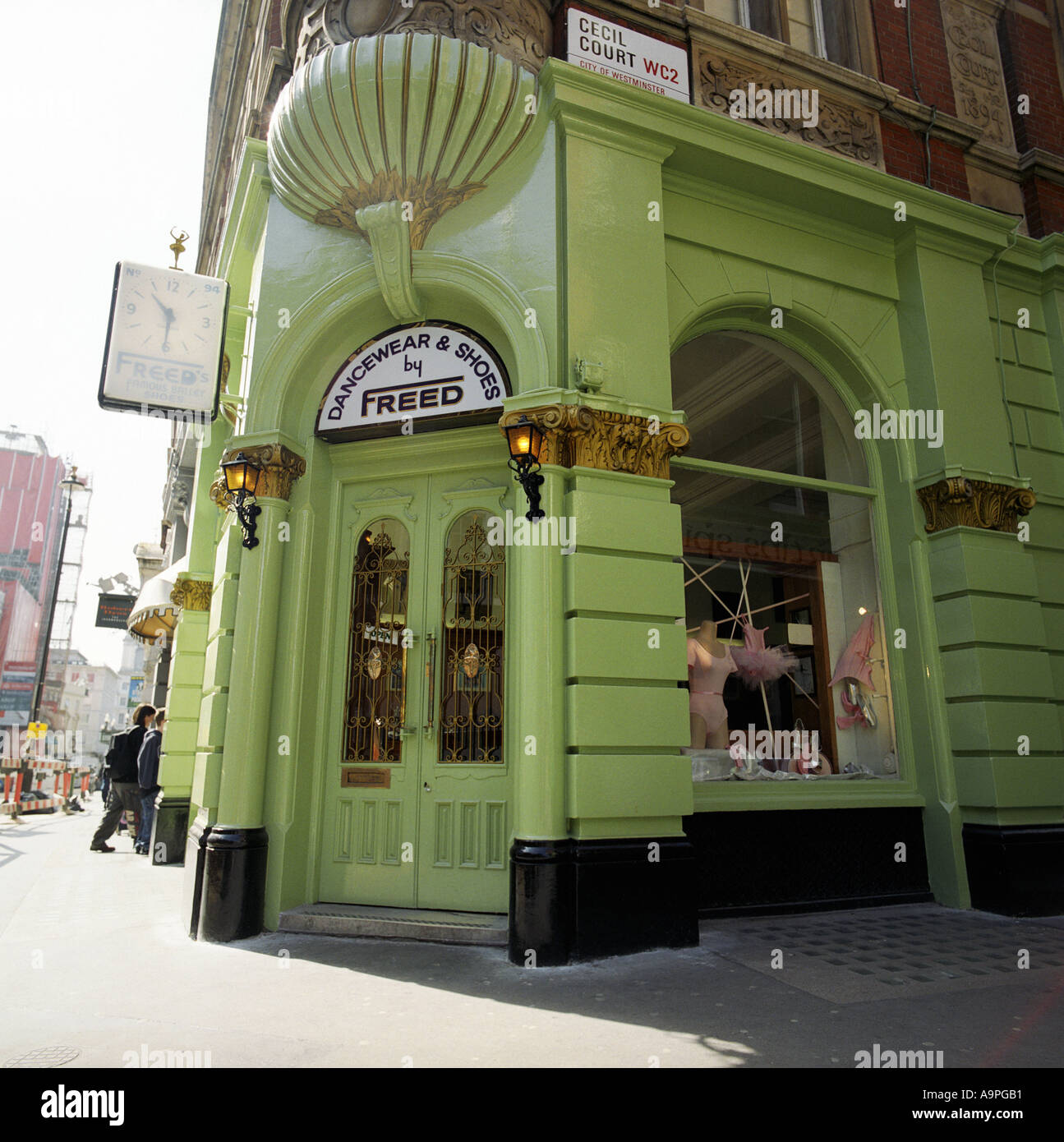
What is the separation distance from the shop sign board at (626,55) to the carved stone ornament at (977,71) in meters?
4.36

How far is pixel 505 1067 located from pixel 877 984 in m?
2.67

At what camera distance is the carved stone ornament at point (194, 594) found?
11.2 meters

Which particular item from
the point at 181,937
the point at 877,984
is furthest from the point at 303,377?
the point at 877,984

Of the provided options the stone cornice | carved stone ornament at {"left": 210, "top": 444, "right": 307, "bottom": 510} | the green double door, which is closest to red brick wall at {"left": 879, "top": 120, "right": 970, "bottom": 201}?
the stone cornice

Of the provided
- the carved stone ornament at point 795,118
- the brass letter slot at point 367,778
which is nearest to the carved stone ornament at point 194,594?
the brass letter slot at point 367,778

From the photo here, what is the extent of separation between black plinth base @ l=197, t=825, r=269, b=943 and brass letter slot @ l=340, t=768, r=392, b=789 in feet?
2.70

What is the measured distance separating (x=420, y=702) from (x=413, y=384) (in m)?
2.90

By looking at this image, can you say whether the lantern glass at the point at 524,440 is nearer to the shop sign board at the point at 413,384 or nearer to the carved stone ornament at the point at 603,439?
the carved stone ornament at the point at 603,439

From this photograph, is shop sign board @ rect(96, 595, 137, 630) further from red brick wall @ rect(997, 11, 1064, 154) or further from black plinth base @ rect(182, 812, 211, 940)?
red brick wall @ rect(997, 11, 1064, 154)

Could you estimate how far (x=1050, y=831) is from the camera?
7582mm

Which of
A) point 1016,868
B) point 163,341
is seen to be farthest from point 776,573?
point 163,341

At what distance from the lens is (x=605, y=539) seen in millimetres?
6344

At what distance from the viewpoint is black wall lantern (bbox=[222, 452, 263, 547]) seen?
22.8 feet

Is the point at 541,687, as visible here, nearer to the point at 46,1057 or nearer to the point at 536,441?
the point at 536,441
